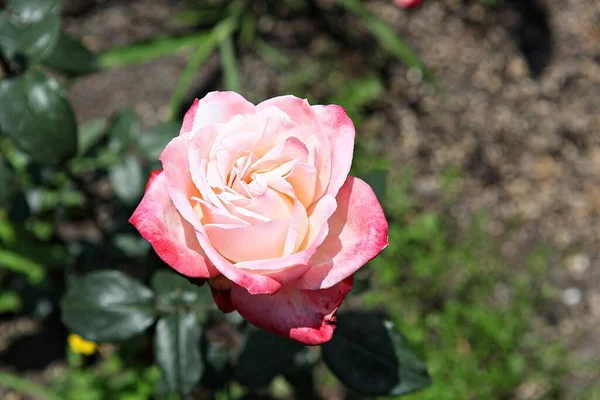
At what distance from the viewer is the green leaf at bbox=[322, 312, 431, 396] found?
1008 mm

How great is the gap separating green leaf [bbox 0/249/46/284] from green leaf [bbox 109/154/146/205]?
0.54 meters

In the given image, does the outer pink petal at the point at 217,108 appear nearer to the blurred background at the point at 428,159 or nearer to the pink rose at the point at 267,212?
the pink rose at the point at 267,212

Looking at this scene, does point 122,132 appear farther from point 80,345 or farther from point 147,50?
point 147,50

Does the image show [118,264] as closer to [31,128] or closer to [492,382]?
[31,128]

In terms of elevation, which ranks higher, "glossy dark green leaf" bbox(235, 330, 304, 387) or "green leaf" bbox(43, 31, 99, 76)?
"green leaf" bbox(43, 31, 99, 76)

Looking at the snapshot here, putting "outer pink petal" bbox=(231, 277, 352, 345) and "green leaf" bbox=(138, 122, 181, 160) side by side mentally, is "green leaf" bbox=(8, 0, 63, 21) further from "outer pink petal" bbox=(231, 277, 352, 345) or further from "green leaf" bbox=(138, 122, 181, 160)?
"outer pink petal" bbox=(231, 277, 352, 345)

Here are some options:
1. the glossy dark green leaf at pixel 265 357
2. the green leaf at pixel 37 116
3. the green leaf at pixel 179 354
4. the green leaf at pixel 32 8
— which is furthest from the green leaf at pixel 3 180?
the glossy dark green leaf at pixel 265 357

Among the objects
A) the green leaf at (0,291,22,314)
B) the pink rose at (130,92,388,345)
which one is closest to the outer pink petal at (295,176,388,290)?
the pink rose at (130,92,388,345)

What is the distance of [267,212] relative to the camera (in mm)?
747

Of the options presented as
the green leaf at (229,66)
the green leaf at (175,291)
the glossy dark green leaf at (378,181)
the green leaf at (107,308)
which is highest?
the glossy dark green leaf at (378,181)

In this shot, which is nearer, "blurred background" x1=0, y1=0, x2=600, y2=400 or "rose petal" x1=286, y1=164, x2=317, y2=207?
"rose petal" x1=286, y1=164, x2=317, y2=207

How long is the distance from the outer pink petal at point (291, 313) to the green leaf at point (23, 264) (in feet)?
3.95

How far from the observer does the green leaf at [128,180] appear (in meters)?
1.41

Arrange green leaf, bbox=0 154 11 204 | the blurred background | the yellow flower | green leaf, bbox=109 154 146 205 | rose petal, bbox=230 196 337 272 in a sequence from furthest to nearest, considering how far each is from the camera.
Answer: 1. the blurred background
2. the yellow flower
3. green leaf, bbox=109 154 146 205
4. green leaf, bbox=0 154 11 204
5. rose petal, bbox=230 196 337 272
